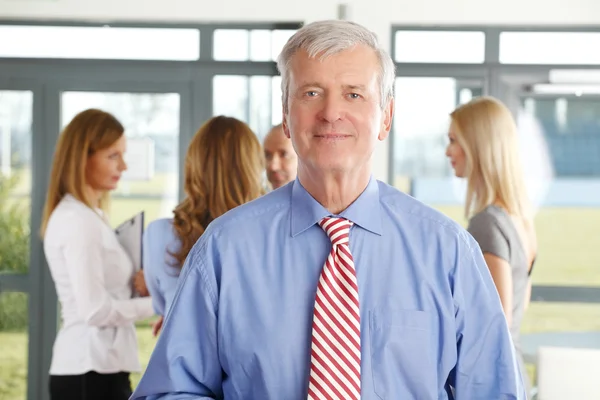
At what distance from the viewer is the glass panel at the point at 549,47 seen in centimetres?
508

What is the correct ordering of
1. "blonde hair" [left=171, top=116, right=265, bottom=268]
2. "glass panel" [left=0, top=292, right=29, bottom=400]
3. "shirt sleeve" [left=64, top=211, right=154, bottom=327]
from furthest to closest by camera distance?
"glass panel" [left=0, top=292, right=29, bottom=400] → "shirt sleeve" [left=64, top=211, right=154, bottom=327] → "blonde hair" [left=171, top=116, right=265, bottom=268]

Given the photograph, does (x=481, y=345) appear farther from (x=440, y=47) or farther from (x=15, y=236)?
(x=15, y=236)

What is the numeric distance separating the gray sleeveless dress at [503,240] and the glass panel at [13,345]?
11.1 ft

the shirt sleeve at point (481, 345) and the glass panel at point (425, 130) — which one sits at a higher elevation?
the glass panel at point (425, 130)

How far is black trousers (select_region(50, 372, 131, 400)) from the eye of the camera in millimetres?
3238

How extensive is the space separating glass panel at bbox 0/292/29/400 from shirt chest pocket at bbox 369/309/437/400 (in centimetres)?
412

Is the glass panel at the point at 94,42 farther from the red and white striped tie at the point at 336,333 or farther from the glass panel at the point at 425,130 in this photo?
the red and white striped tie at the point at 336,333

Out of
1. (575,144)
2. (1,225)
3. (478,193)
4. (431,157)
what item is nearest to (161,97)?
(1,225)

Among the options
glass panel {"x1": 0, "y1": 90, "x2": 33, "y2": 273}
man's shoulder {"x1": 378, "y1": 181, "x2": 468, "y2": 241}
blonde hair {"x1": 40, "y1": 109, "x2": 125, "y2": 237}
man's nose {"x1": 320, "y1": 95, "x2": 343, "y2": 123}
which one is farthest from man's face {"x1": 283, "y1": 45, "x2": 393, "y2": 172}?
glass panel {"x1": 0, "y1": 90, "x2": 33, "y2": 273}

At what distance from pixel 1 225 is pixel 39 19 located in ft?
4.15

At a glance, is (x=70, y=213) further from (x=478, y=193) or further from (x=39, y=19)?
(x=39, y=19)

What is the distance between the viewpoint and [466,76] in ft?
16.9

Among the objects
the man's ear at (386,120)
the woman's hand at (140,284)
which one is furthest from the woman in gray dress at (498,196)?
the woman's hand at (140,284)

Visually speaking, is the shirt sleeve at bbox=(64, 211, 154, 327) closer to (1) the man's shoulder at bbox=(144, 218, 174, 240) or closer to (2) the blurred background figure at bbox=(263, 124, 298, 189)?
(1) the man's shoulder at bbox=(144, 218, 174, 240)
